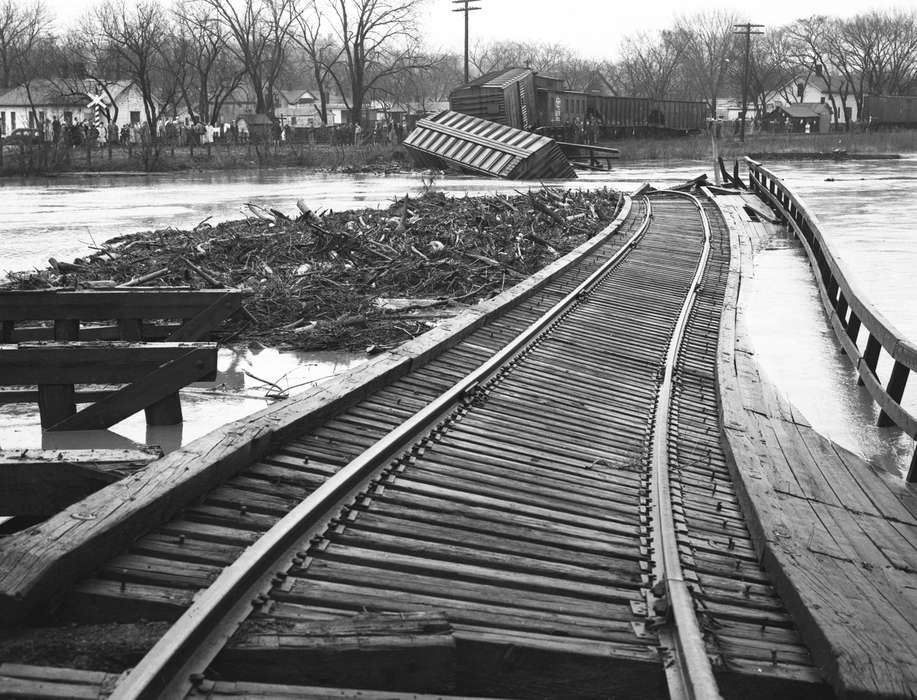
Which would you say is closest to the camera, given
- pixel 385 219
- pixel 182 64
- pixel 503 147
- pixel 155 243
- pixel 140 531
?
pixel 140 531

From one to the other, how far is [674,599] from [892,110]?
4006 inches

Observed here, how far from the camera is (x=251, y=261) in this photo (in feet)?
52.1

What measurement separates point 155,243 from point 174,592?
14.2 meters

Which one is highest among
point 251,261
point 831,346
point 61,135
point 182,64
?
point 182,64

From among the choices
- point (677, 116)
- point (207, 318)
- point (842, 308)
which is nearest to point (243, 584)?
point (207, 318)

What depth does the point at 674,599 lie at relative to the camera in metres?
4.55

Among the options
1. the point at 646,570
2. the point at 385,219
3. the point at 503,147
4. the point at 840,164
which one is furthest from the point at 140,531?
the point at 840,164

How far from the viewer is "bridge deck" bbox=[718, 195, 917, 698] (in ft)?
13.7

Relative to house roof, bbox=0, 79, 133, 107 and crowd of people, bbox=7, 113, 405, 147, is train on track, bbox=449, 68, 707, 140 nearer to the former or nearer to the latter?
crowd of people, bbox=7, 113, 405, 147

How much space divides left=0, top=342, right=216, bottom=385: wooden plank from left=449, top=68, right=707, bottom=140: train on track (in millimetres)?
46347

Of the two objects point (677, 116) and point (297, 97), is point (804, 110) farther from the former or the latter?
point (297, 97)

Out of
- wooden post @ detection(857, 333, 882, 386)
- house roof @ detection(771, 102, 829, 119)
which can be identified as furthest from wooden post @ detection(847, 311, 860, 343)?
house roof @ detection(771, 102, 829, 119)

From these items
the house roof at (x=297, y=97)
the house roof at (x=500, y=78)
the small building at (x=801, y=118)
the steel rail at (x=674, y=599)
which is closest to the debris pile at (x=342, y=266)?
the steel rail at (x=674, y=599)

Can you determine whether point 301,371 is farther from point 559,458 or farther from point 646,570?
point 646,570
